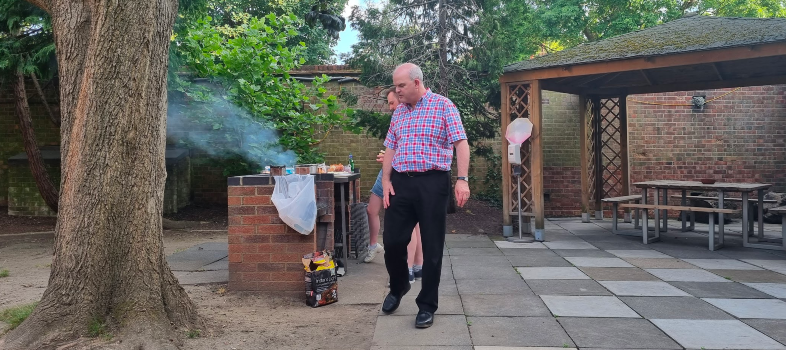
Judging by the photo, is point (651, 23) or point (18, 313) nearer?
point (18, 313)

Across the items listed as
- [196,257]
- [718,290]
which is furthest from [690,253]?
[196,257]

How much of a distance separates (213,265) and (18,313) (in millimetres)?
2341

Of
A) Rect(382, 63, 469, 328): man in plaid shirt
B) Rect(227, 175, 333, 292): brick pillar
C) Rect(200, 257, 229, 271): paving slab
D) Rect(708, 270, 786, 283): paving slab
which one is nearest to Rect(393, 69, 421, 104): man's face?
Rect(382, 63, 469, 328): man in plaid shirt

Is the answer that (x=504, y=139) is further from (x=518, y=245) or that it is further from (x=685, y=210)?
(x=685, y=210)

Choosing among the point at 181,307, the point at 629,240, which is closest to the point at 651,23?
the point at 629,240

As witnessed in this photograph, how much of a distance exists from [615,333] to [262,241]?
9.21 feet

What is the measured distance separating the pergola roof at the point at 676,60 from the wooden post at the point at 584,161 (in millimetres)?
305

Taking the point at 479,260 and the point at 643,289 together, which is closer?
the point at 643,289

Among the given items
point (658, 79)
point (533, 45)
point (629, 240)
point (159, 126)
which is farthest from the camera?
point (533, 45)

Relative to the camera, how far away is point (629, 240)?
8.31m

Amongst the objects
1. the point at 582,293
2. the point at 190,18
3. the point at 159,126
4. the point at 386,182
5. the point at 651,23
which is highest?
the point at 651,23

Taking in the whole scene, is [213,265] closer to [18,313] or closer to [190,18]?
[18,313]

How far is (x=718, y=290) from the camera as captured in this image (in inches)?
193

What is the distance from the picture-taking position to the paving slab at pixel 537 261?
6227 millimetres
